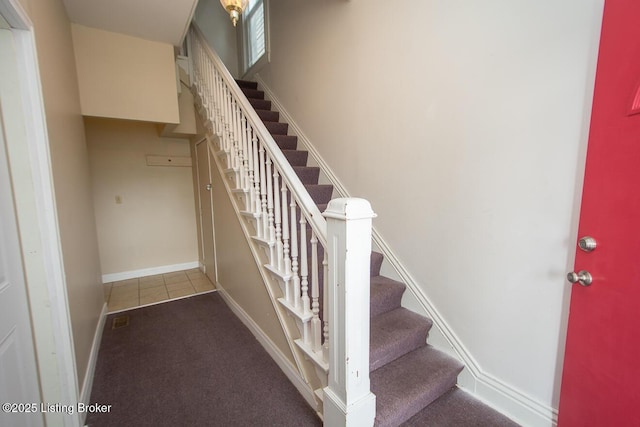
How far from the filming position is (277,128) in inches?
124

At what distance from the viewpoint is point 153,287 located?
3.45m

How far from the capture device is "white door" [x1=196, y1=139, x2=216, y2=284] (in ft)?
10.6

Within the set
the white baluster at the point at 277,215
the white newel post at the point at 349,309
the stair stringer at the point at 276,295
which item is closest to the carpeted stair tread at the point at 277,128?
the stair stringer at the point at 276,295

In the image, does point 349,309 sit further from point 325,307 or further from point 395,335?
point 395,335

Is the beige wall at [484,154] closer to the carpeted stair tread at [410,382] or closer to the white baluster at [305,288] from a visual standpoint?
the carpeted stair tread at [410,382]

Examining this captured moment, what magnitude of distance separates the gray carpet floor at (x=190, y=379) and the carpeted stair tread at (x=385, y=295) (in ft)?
2.36

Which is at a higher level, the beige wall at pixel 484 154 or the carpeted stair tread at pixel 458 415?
the beige wall at pixel 484 154

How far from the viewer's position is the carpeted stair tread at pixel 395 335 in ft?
5.04

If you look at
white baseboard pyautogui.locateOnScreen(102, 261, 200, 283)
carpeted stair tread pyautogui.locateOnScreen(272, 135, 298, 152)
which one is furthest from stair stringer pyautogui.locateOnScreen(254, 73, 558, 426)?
white baseboard pyautogui.locateOnScreen(102, 261, 200, 283)

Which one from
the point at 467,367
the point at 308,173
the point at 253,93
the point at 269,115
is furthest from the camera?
the point at 253,93

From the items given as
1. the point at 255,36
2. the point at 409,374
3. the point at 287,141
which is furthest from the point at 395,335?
the point at 255,36

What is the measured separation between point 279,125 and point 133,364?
263 cm

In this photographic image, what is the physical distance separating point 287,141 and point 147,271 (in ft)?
9.54

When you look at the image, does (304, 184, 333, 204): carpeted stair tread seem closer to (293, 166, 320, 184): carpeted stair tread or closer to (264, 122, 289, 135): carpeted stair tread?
(293, 166, 320, 184): carpeted stair tread
